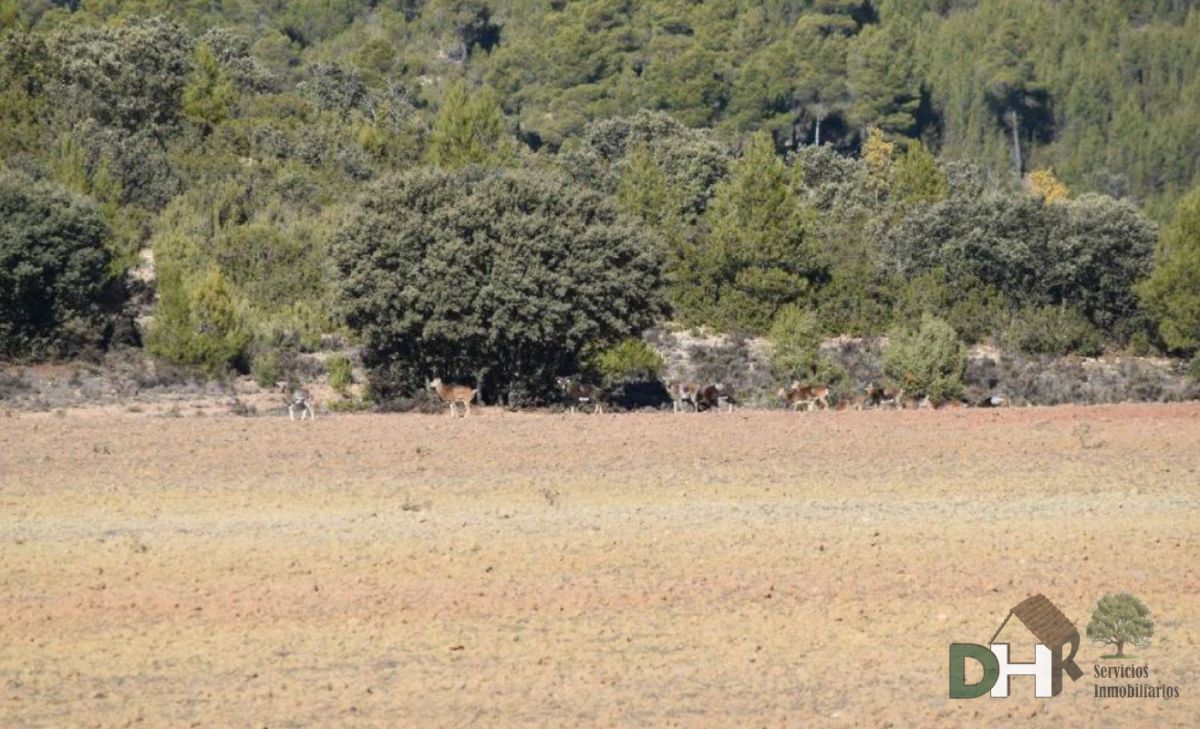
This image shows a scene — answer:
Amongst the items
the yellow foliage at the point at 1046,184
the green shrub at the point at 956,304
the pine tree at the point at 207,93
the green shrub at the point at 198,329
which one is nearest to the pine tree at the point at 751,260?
the green shrub at the point at 956,304

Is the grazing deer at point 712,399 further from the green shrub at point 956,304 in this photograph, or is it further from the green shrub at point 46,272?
the green shrub at point 956,304

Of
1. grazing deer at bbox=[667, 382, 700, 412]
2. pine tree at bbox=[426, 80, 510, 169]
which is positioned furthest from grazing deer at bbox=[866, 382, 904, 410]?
pine tree at bbox=[426, 80, 510, 169]

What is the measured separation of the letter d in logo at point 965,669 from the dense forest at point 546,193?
1942 cm

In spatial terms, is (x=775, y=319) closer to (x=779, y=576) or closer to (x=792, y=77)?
(x=779, y=576)

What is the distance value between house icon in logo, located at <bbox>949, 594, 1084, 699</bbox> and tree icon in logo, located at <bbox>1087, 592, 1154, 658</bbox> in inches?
6.1

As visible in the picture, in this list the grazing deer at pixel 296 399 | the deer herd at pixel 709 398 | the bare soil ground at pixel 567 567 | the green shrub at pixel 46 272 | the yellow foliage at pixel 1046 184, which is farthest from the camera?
the yellow foliage at pixel 1046 184

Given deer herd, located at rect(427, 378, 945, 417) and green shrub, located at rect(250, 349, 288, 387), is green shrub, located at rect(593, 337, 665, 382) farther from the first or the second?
green shrub, located at rect(250, 349, 288, 387)

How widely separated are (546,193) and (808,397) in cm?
592

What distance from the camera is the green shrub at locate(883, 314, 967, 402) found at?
116ft

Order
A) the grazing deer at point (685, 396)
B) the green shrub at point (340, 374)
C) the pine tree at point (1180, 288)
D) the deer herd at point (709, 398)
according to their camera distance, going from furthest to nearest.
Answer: the pine tree at point (1180, 288), the green shrub at point (340, 374), the grazing deer at point (685, 396), the deer herd at point (709, 398)

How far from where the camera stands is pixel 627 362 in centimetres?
3631

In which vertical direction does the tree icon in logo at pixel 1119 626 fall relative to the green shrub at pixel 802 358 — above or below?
below

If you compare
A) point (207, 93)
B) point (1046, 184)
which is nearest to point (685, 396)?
point (207, 93)

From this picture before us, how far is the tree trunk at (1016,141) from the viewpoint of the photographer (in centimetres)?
10494
